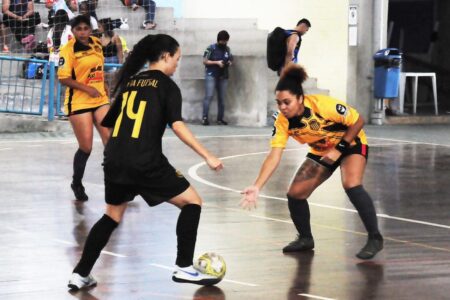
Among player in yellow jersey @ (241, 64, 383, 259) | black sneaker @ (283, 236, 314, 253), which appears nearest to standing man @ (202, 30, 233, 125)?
player in yellow jersey @ (241, 64, 383, 259)

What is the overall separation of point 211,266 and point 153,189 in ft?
2.48

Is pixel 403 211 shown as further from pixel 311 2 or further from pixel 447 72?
pixel 447 72

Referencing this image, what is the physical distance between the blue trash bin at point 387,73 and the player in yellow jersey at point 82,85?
13.4m

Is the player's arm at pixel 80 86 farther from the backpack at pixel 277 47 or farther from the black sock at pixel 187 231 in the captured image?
the backpack at pixel 277 47

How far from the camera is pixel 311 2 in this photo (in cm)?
2841

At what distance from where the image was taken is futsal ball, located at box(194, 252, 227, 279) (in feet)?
30.1

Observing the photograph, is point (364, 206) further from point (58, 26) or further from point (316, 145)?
point (58, 26)

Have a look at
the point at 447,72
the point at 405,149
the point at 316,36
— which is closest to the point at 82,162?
the point at 405,149

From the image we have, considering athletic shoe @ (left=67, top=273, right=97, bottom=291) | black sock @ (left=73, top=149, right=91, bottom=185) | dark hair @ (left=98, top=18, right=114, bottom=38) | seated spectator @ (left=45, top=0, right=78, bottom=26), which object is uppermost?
seated spectator @ (left=45, top=0, right=78, bottom=26)

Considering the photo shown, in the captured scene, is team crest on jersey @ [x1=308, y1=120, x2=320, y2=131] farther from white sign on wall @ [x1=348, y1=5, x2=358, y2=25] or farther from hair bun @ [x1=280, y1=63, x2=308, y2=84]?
white sign on wall @ [x1=348, y1=5, x2=358, y2=25]

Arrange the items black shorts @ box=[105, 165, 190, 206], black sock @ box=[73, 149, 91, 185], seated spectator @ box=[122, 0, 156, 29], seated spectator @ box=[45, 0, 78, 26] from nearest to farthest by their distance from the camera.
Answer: black shorts @ box=[105, 165, 190, 206] → black sock @ box=[73, 149, 91, 185] → seated spectator @ box=[45, 0, 78, 26] → seated spectator @ box=[122, 0, 156, 29]

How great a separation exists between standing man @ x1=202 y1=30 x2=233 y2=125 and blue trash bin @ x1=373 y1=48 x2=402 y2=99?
11.8 ft

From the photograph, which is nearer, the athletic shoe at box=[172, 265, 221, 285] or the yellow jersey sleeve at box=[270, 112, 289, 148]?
the athletic shoe at box=[172, 265, 221, 285]

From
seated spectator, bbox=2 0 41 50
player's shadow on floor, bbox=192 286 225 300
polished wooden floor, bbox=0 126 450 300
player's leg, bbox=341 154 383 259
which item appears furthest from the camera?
seated spectator, bbox=2 0 41 50
